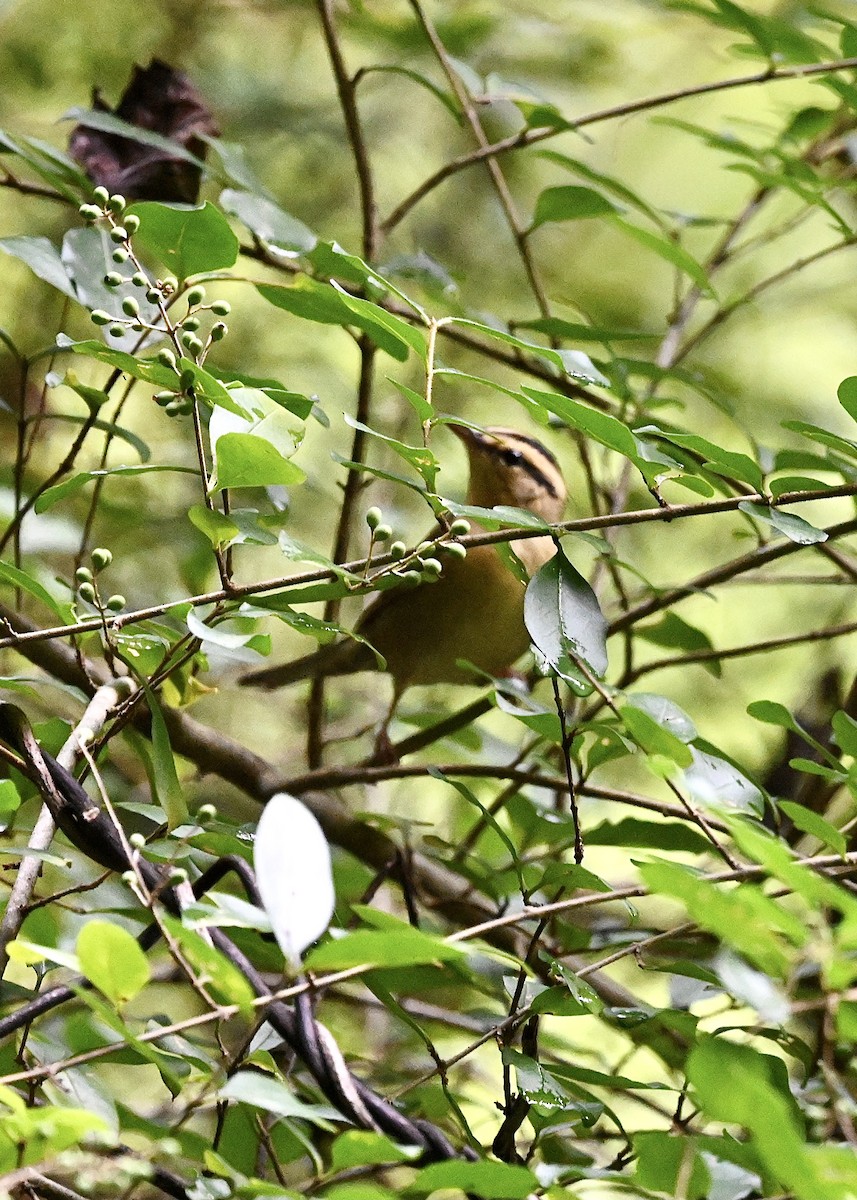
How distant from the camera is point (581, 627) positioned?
98cm

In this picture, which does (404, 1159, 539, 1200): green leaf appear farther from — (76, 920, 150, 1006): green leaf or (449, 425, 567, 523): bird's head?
(449, 425, 567, 523): bird's head

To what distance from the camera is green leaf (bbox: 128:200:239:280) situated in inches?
38.2

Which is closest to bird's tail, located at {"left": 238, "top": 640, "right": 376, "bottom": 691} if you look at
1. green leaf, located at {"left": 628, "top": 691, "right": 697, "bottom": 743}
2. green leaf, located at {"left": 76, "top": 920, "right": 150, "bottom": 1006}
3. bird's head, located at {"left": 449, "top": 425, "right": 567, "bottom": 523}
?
bird's head, located at {"left": 449, "top": 425, "right": 567, "bottom": 523}

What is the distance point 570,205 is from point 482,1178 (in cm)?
119

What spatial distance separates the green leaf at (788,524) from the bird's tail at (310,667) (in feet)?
3.47

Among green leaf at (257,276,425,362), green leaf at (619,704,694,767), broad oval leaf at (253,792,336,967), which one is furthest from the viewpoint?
green leaf at (257,276,425,362)

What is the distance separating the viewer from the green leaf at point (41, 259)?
1.19 meters

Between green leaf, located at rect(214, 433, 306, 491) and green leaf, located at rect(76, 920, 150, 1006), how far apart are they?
338 mm

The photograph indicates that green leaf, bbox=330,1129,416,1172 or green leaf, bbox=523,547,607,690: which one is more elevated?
green leaf, bbox=523,547,607,690

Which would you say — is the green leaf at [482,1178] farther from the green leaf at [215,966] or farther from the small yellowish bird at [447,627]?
the small yellowish bird at [447,627]

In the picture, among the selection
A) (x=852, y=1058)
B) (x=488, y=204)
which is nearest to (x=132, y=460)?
(x=488, y=204)

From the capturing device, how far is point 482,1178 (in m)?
0.61

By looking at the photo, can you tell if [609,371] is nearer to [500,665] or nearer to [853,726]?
[853,726]

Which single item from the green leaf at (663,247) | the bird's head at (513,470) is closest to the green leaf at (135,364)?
the green leaf at (663,247)
